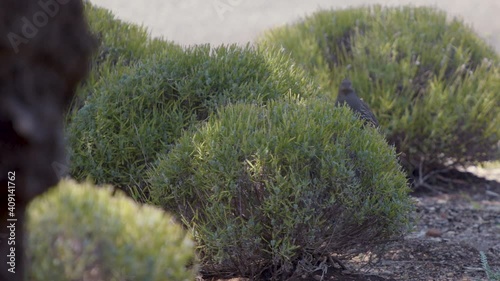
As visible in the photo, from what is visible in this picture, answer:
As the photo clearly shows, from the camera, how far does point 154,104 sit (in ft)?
15.1

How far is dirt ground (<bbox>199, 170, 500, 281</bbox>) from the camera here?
15.4 feet

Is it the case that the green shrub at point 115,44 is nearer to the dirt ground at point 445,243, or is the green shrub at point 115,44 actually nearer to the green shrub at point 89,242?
the dirt ground at point 445,243

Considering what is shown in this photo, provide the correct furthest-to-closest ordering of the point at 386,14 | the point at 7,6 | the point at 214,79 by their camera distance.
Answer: the point at 386,14 < the point at 214,79 < the point at 7,6

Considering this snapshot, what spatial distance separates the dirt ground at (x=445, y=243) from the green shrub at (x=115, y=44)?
240 cm

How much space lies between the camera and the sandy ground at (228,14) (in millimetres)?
18453

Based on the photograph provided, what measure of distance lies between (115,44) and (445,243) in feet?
10.2

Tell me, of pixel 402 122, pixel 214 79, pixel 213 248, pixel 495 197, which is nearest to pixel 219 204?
pixel 213 248

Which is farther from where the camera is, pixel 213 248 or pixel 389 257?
pixel 389 257

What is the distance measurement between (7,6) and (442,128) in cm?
686

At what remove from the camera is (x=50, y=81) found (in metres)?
1.74

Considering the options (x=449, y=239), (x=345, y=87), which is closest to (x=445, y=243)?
(x=449, y=239)

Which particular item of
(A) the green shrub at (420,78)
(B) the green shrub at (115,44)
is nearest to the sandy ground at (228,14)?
(A) the green shrub at (420,78)

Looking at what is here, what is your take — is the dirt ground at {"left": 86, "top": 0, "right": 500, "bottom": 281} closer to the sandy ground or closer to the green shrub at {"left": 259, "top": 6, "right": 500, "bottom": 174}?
the green shrub at {"left": 259, "top": 6, "right": 500, "bottom": 174}

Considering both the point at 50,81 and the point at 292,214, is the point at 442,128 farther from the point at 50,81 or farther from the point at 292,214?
the point at 50,81
